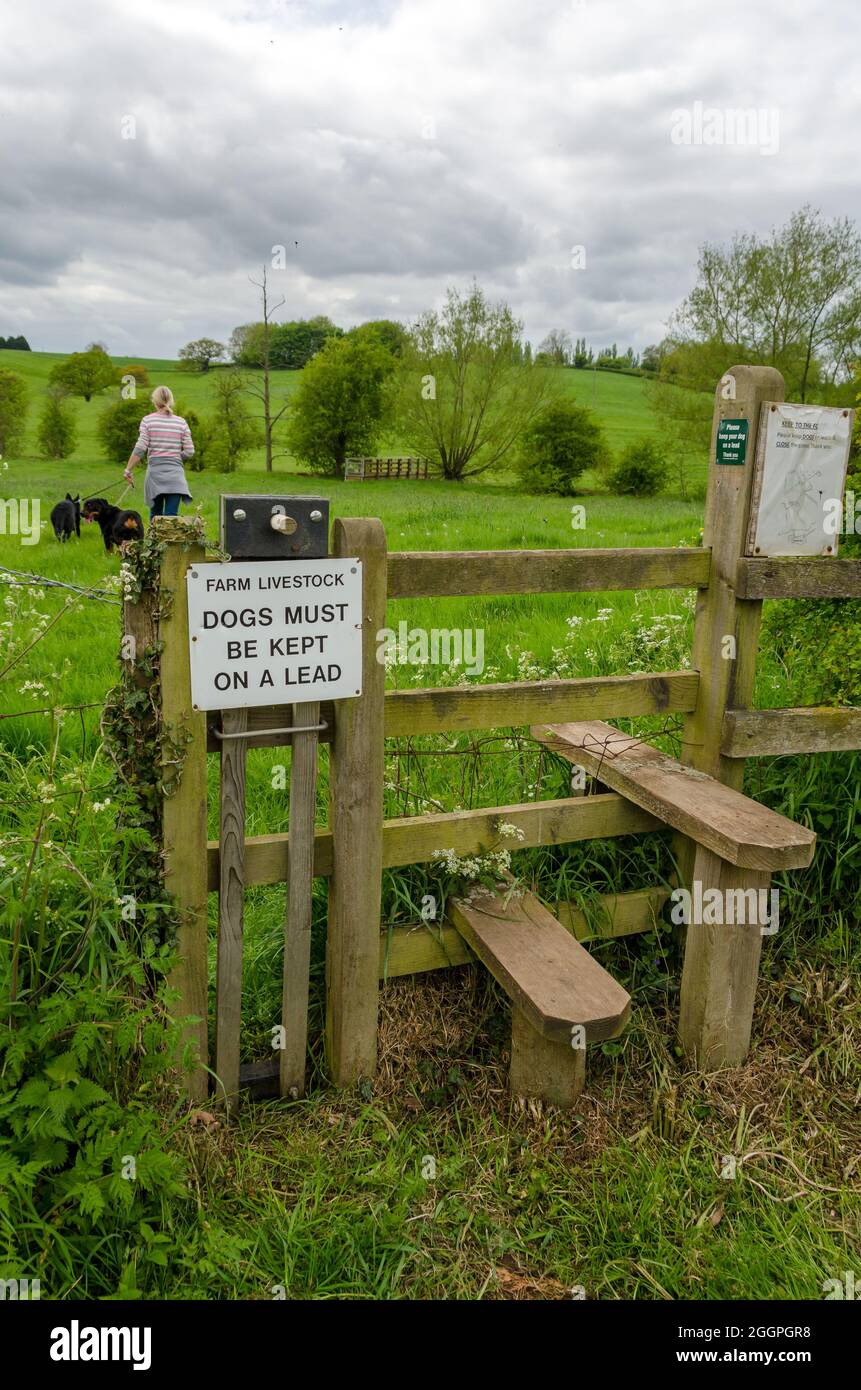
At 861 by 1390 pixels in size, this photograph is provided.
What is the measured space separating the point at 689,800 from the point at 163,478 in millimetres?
9442

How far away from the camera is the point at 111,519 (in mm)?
11406

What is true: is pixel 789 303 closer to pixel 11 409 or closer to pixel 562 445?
pixel 562 445

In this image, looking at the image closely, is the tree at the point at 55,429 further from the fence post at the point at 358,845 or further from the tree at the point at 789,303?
the fence post at the point at 358,845

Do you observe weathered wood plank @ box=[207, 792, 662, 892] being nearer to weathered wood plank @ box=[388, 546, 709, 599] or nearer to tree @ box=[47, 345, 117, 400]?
weathered wood plank @ box=[388, 546, 709, 599]

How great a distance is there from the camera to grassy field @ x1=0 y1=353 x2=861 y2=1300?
258cm

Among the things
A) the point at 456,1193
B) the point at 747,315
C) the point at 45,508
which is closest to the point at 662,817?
the point at 456,1193

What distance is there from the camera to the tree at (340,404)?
4147 cm

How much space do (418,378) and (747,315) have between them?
12.6 metres

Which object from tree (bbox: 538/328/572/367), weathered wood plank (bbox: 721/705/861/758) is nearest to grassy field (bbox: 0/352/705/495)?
tree (bbox: 538/328/572/367)

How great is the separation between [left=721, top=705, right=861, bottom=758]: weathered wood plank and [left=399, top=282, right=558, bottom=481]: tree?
36.3 metres

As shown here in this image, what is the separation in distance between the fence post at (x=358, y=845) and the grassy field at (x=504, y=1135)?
16cm

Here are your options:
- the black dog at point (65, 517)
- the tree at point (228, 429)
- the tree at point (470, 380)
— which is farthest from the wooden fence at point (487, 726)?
the tree at point (228, 429)
